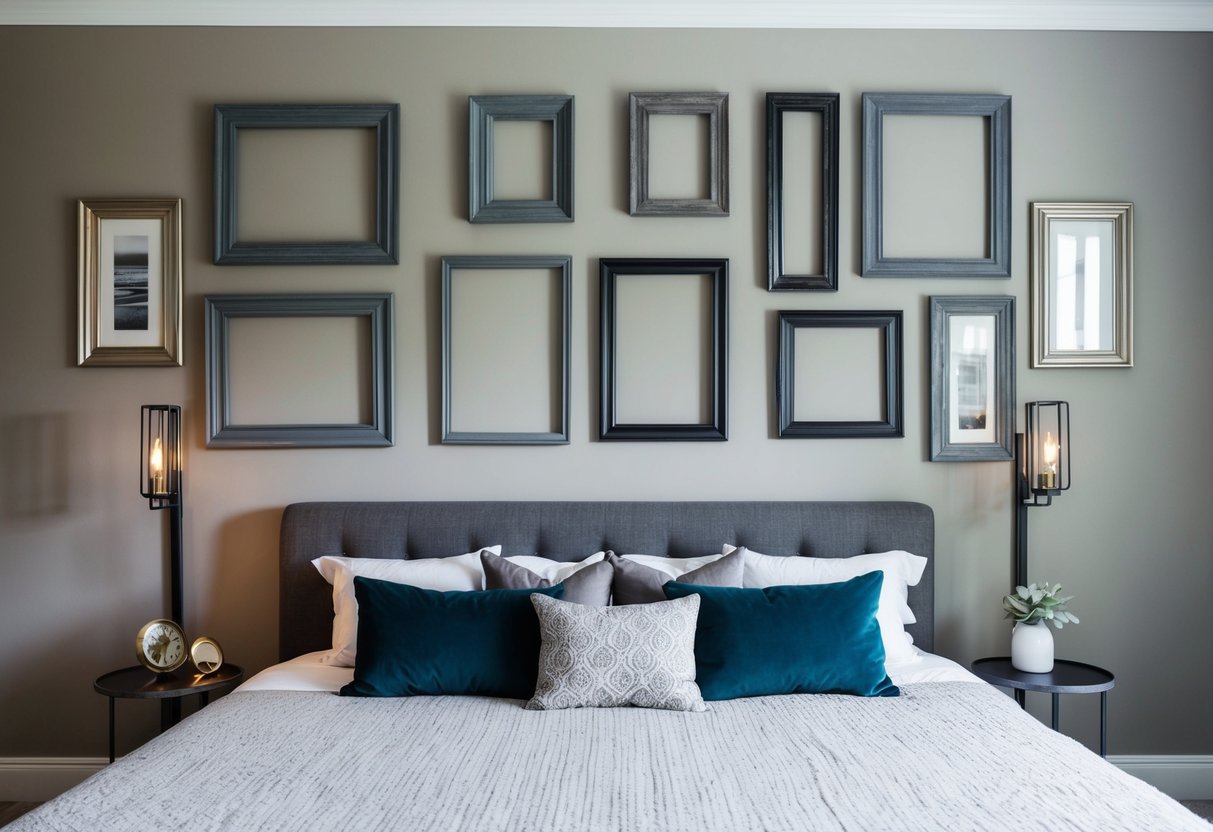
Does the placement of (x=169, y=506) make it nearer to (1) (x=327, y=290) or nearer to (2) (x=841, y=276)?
(1) (x=327, y=290)

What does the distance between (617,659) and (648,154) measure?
1803 millimetres

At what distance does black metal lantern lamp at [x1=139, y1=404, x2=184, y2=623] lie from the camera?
302 centimetres

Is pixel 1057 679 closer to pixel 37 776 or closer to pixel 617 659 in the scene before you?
pixel 617 659

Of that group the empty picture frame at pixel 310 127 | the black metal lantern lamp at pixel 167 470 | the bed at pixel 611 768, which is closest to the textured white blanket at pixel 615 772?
the bed at pixel 611 768

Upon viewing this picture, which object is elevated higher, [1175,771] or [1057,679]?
[1057,679]

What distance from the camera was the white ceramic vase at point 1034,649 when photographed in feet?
9.41

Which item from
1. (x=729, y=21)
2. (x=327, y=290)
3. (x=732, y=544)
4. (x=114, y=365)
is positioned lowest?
(x=732, y=544)

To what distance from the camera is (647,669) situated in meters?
2.33

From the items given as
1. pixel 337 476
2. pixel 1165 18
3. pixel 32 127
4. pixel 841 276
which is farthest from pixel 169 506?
pixel 1165 18

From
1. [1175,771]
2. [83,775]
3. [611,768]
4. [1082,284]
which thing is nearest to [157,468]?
[83,775]

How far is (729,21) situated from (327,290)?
5.75 feet

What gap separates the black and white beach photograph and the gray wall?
17 cm

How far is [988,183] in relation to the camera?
319 centimetres

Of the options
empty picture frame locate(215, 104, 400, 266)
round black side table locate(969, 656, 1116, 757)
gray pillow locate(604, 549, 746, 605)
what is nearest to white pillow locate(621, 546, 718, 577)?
gray pillow locate(604, 549, 746, 605)
